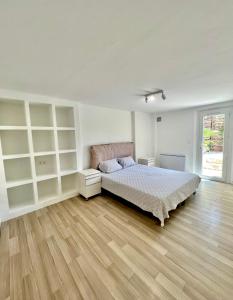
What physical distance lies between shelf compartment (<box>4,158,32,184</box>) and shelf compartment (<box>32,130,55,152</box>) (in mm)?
349

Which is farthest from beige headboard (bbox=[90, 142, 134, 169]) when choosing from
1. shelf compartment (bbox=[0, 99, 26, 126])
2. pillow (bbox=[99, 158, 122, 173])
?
shelf compartment (bbox=[0, 99, 26, 126])

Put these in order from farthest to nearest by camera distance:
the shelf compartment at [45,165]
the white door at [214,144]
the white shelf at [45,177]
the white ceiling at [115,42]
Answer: the white door at [214,144] < the shelf compartment at [45,165] < the white shelf at [45,177] < the white ceiling at [115,42]

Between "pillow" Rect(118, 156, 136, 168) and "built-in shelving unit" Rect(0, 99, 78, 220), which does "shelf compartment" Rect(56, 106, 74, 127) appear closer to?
"built-in shelving unit" Rect(0, 99, 78, 220)

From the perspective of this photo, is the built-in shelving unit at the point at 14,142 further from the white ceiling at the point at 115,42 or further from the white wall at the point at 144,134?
the white wall at the point at 144,134

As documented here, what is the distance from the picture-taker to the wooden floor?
1315 mm

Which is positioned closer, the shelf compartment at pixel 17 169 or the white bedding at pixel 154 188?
the white bedding at pixel 154 188

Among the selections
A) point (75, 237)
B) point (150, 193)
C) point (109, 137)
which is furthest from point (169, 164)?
point (75, 237)

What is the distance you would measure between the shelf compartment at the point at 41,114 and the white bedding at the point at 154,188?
5.88ft

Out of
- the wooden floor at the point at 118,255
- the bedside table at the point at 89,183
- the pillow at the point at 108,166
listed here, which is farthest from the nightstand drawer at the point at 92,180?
the wooden floor at the point at 118,255

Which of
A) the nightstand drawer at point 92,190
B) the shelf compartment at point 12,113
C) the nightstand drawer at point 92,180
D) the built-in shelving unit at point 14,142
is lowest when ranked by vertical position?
the nightstand drawer at point 92,190

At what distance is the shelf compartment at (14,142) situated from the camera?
104 inches

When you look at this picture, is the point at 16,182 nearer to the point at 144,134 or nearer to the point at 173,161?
the point at 144,134

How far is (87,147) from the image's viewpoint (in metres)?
3.69

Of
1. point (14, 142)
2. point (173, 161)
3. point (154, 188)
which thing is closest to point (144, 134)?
point (173, 161)
